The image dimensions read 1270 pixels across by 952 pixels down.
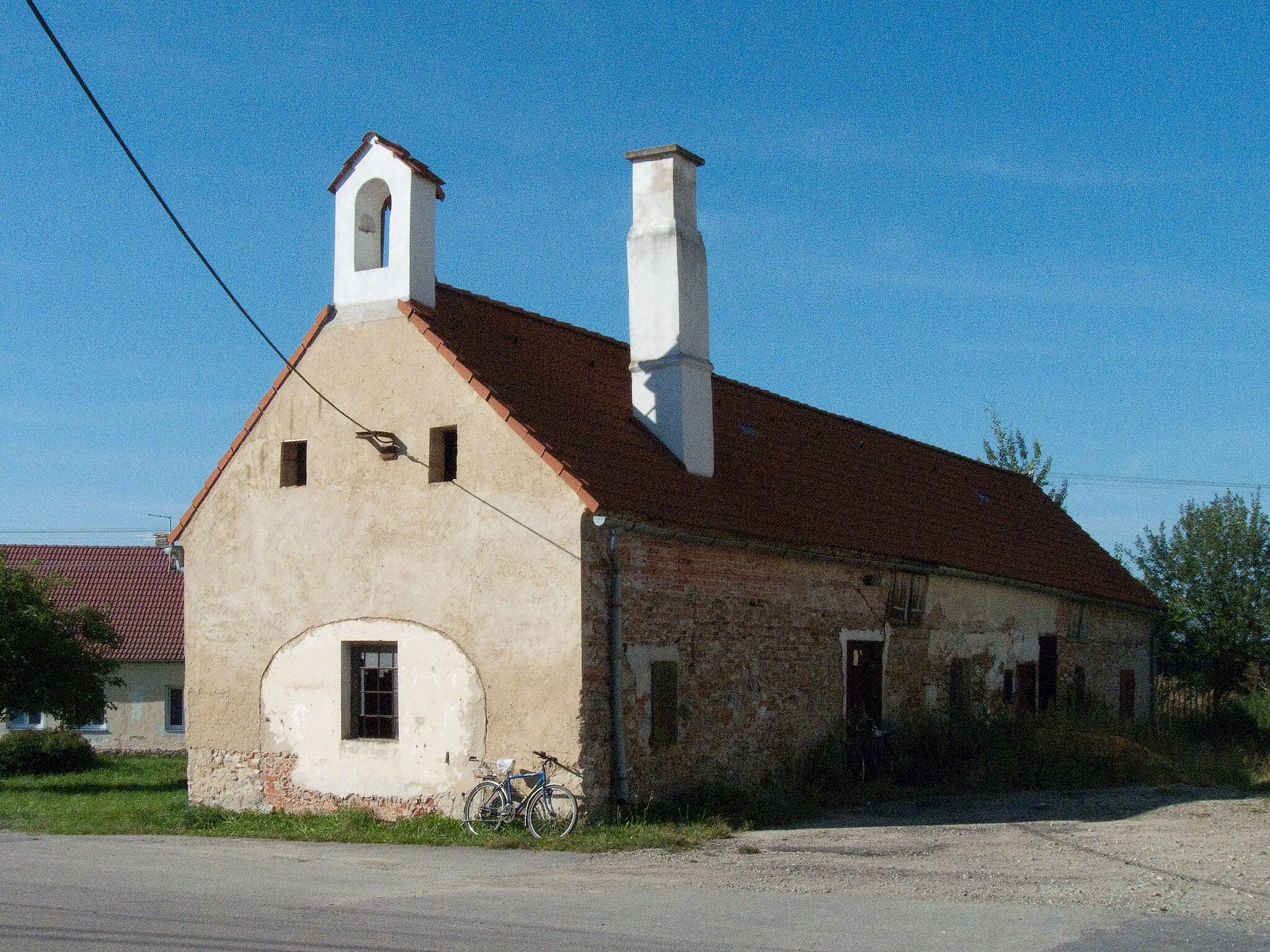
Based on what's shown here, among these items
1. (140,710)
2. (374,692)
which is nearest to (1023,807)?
(374,692)

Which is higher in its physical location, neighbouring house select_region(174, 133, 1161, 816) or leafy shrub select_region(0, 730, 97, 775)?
neighbouring house select_region(174, 133, 1161, 816)

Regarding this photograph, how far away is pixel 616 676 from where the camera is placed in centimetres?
1413

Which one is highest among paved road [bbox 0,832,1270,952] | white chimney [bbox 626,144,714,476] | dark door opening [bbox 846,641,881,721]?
white chimney [bbox 626,144,714,476]

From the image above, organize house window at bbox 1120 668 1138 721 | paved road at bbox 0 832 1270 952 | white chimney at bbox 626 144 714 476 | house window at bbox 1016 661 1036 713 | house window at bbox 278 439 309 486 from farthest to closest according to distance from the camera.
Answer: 1. house window at bbox 1120 668 1138 721
2. house window at bbox 1016 661 1036 713
3. white chimney at bbox 626 144 714 476
4. house window at bbox 278 439 309 486
5. paved road at bbox 0 832 1270 952

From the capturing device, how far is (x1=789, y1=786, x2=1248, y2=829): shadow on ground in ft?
48.7

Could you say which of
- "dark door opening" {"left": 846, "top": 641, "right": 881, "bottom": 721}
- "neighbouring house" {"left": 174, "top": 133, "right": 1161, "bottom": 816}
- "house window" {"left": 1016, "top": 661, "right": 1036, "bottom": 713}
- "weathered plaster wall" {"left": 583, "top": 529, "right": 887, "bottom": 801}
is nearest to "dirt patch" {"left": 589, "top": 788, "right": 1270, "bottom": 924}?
"weathered plaster wall" {"left": 583, "top": 529, "right": 887, "bottom": 801}

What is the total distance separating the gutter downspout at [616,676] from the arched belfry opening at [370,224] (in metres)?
4.73

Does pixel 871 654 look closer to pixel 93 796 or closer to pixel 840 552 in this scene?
pixel 840 552

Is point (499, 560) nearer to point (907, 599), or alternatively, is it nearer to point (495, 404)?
point (495, 404)

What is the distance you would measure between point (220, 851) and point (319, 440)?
497 cm

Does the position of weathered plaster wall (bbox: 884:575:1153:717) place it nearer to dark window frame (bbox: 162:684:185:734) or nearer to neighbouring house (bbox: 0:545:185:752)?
neighbouring house (bbox: 0:545:185:752)

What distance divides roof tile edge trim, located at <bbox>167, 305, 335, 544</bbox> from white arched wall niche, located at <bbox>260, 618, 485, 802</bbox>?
2364mm

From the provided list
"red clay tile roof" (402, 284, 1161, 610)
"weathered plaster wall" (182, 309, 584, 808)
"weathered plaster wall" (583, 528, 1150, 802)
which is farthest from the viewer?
"red clay tile roof" (402, 284, 1161, 610)

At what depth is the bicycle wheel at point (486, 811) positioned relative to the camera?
13.6 metres
